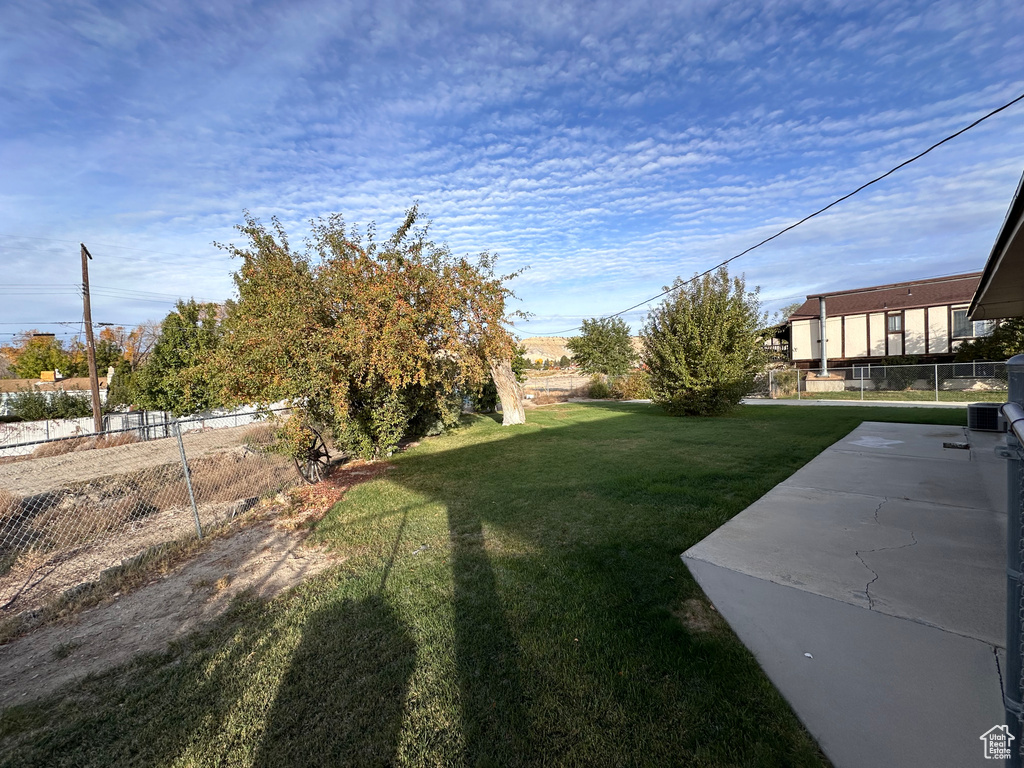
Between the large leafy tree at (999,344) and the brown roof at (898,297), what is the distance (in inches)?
123

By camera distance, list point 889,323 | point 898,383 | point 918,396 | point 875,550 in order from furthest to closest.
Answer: point 889,323, point 898,383, point 918,396, point 875,550

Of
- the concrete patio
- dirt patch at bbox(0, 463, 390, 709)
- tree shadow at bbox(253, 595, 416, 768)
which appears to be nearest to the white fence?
dirt patch at bbox(0, 463, 390, 709)

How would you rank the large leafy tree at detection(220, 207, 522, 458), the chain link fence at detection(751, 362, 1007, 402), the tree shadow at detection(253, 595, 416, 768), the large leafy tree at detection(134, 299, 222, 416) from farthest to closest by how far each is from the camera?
the large leafy tree at detection(134, 299, 222, 416)
the chain link fence at detection(751, 362, 1007, 402)
the large leafy tree at detection(220, 207, 522, 458)
the tree shadow at detection(253, 595, 416, 768)

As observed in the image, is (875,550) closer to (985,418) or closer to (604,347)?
(985,418)

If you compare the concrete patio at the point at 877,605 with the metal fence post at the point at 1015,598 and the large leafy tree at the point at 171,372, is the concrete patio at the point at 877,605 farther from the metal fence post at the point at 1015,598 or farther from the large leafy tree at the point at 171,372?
the large leafy tree at the point at 171,372

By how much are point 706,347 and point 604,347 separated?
15.5m

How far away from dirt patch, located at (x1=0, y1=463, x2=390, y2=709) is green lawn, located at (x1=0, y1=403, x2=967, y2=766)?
270mm

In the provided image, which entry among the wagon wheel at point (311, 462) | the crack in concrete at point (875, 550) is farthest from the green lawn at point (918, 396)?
the wagon wheel at point (311, 462)

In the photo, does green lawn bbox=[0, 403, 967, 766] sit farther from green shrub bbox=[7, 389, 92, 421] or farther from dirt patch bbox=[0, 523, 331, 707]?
green shrub bbox=[7, 389, 92, 421]

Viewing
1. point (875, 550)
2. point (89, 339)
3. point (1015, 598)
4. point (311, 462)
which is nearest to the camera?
point (1015, 598)

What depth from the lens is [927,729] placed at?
2133 mm

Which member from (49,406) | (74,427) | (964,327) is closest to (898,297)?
(964,327)

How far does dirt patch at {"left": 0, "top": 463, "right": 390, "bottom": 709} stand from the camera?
320cm

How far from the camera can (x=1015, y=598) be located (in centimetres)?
152
